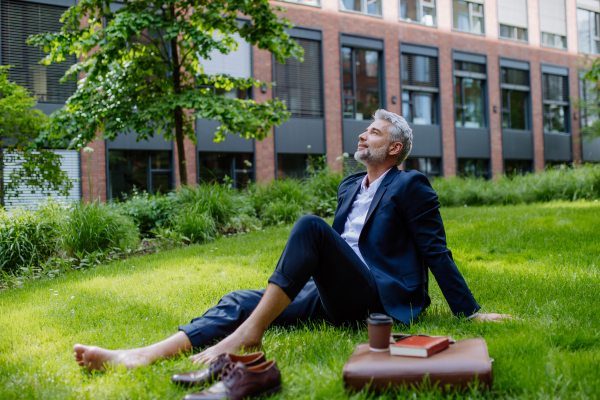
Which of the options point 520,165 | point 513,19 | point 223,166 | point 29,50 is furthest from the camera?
point 520,165

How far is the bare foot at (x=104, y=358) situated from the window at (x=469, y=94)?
74.3 ft

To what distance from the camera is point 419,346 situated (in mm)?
2162

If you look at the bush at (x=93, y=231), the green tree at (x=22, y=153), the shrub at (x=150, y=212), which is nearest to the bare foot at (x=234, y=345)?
the bush at (x=93, y=231)

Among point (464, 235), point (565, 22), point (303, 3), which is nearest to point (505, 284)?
point (464, 235)

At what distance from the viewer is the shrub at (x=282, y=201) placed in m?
9.29

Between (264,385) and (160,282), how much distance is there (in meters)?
3.25

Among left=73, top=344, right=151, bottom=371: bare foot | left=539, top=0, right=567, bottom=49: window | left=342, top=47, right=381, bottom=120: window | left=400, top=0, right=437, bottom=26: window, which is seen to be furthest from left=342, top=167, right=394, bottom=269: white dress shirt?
left=539, top=0, right=567, bottom=49: window

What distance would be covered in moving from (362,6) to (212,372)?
69.0 feet

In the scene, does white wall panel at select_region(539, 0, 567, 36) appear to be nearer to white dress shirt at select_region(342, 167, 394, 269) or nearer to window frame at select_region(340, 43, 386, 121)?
window frame at select_region(340, 43, 386, 121)

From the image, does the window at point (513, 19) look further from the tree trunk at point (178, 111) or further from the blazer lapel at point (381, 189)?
the blazer lapel at point (381, 189)

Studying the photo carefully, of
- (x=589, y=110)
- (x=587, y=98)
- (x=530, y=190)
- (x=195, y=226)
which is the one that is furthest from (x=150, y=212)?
(x=587, y=98)

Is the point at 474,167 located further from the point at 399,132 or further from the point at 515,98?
the point at 399,132

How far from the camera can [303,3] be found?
1934 cm

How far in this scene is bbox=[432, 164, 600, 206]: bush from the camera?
38.1 ft
